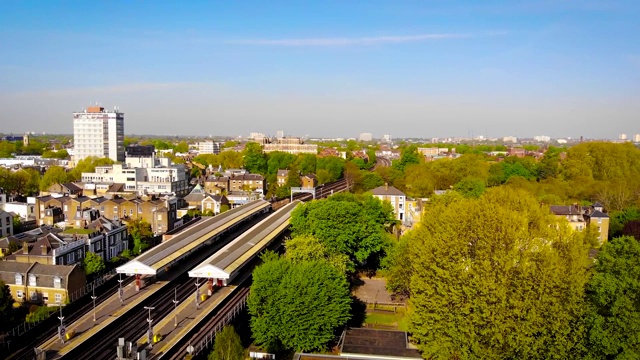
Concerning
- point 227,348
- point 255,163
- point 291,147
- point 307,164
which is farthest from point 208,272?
point 291,147

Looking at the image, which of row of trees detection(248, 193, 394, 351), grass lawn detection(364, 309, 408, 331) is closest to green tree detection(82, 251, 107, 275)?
row of trees detection(248, 193, 394, 351)

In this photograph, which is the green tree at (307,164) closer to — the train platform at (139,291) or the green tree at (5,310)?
the train platform at (139,291)

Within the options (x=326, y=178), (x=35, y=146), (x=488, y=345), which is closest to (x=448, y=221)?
(x=488, y=345)

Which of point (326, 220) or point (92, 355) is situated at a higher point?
point (326, 220)

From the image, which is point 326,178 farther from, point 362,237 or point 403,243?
point 403,243

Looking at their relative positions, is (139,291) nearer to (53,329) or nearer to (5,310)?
(53,329)

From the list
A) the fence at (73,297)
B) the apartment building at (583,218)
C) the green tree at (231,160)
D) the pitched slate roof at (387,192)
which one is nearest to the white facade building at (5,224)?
the fence at (73,297)

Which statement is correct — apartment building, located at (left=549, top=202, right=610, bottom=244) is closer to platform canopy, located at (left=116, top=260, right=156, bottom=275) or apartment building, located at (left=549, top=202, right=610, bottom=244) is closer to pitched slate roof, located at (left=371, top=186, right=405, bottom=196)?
pitched slate roof, located at (left=371, top=186, right=405, bottom=196)
